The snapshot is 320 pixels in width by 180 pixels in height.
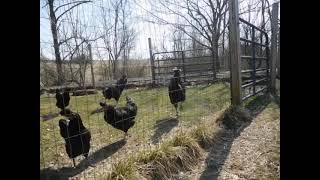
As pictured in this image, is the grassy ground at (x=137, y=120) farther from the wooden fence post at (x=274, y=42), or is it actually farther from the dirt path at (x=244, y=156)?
the wooden fence post at (x=274, y=42)

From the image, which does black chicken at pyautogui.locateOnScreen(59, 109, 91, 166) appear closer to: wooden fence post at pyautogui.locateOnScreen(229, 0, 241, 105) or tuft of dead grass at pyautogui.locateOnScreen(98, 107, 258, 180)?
tuft of dead grass at pyautogui.locateOnScreen(98, 107, 258, 180)

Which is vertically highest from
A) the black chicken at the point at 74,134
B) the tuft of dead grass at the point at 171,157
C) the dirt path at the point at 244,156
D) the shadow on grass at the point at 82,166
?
the black chicken at the point at 74,134

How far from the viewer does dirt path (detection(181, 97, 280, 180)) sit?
338 cm

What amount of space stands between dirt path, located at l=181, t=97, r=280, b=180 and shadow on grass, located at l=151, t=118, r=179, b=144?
1.03m

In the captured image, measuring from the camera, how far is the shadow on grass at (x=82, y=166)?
357 cm

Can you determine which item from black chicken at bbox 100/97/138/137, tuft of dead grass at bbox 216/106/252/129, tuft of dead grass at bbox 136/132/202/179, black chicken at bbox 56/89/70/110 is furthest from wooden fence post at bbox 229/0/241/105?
black chicken at bbox 56/89/70/110

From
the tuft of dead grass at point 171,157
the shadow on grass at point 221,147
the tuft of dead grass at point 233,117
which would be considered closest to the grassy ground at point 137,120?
the tuft of dead grass at point 233,117

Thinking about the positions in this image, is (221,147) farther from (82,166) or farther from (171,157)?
(82,166)

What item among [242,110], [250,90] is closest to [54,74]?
[242,110]

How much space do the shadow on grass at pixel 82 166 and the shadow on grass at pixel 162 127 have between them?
20.8 inches

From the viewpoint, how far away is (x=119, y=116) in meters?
5.04

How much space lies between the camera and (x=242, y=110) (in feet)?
19.6
